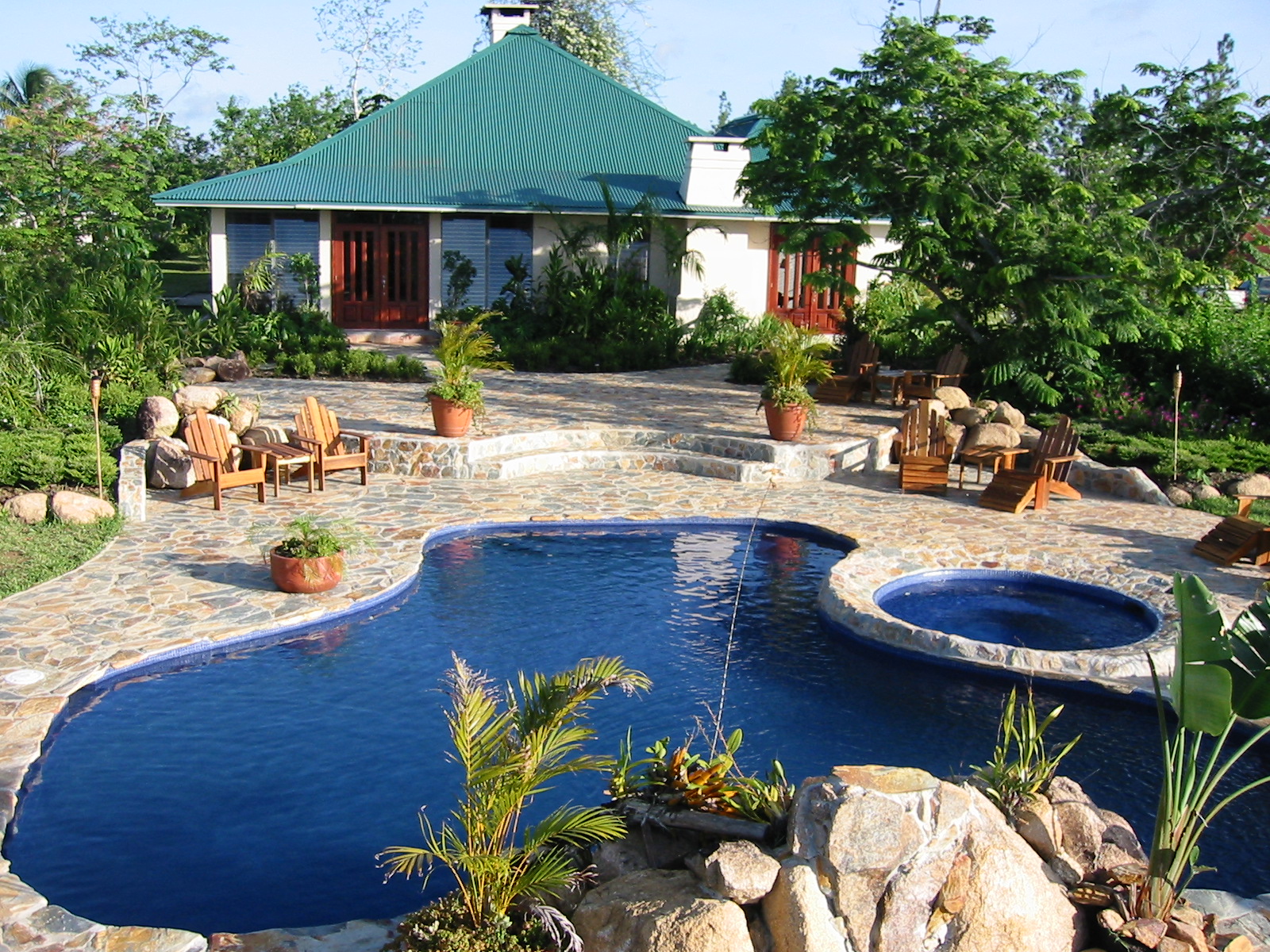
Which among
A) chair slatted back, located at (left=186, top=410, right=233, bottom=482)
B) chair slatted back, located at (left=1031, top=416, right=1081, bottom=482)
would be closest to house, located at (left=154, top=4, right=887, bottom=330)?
chair slatted back, located at (left=1031, top=416, right=1081, bottom=482)

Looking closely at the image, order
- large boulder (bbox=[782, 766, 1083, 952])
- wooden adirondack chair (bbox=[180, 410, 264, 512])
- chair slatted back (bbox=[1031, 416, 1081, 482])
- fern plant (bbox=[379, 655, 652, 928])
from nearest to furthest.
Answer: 1. large boulder (bbox=[782, 766, 1083, 952])
2. fern plant (bbox=[379, 655, 652, 928])
3. wooden adirondack chair (bbox=[180, 410, 264, 512])
4. chair slatted back (bbox=[1031, 416, 1081, 482])

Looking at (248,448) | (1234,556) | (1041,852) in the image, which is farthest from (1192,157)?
(1041,852)

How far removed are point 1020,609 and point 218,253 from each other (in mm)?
18666

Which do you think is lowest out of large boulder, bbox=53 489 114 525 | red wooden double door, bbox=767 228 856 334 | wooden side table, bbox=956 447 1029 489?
large boulder, bbox=53 489 114 525

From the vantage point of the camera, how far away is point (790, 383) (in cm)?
1670

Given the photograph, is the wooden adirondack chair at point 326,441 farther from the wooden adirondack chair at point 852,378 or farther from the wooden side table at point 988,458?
the wooden adirondack chair at point 852,378

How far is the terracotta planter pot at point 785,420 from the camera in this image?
54.8 ft

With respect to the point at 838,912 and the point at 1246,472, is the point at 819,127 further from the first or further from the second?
the point at 838,912

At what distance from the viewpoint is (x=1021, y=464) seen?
55.3 feet

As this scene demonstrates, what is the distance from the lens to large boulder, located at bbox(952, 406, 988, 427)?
17.3 m

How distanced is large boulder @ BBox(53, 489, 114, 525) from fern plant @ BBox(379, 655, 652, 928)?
8239 mm

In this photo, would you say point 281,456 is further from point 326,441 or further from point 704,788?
point 704,788

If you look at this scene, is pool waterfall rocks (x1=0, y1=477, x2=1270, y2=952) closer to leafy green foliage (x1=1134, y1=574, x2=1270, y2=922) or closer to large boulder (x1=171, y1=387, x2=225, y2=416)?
leafy green foliage (x1=1134, y1=574, x2=1270, y2=922)

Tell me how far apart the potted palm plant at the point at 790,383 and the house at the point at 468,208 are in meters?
8.48
